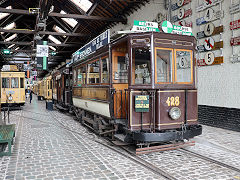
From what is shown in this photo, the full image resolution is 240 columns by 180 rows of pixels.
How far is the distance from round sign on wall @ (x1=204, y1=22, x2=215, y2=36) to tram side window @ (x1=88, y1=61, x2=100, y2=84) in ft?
15.1

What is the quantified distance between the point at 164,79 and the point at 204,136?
312cm

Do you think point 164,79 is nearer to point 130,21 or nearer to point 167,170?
point 167,170

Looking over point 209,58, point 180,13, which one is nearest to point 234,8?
point 209,58

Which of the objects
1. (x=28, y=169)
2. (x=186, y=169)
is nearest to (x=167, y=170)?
(x=186, y=169)

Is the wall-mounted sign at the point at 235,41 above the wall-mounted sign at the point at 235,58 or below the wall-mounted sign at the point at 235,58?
above

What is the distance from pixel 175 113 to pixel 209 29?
5.00 m

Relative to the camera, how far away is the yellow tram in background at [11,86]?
14836mm

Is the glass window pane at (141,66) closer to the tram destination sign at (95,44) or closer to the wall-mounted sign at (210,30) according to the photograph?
the tram destination sign at (95,44)

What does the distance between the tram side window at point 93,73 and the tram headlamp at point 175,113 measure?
2.62 meters

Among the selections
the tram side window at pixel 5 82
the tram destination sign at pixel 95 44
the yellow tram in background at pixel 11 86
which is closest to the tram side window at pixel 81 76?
the tram destination sign at pixel 95 44

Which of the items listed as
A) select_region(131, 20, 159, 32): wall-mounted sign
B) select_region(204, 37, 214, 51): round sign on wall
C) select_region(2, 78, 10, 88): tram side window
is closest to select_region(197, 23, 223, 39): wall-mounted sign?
select_region(204, 37, 214, 51): round sign on wall

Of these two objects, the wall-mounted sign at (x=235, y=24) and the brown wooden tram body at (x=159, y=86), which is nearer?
the brown wooden tram body at (x=159, y=86)

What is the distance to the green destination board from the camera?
4789mm

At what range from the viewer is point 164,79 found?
5000mm
